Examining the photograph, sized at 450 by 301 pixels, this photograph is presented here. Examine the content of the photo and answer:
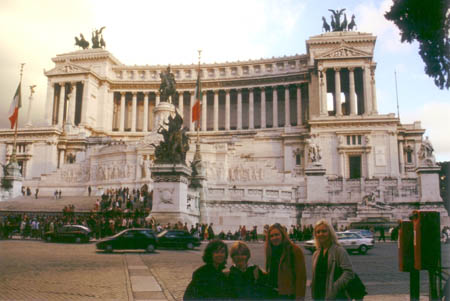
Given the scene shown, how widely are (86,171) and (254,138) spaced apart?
24.4 metres

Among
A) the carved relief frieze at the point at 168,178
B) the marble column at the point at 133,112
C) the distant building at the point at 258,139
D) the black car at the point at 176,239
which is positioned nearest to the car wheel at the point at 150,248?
the black car at the point at 176,239

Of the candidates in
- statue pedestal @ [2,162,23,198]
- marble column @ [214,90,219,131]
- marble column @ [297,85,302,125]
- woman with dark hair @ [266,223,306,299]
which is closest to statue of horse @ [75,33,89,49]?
marble column @ [214,90,219,131]

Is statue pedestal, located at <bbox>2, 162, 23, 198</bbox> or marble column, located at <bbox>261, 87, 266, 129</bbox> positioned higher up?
marble column, located at <bbox>261, 87, 266, 129</bbox>

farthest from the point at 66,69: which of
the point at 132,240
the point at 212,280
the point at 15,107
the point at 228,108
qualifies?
the point at 212,280

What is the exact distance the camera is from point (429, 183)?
4044cm

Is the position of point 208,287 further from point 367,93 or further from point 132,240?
point 367,93

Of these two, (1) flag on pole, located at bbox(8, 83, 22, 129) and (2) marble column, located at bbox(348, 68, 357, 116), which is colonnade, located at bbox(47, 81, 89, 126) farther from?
(2) marble column, located at bbox(348, 68, 357, 116)

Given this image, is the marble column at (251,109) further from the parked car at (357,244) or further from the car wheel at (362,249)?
the car wheel at (362,249)

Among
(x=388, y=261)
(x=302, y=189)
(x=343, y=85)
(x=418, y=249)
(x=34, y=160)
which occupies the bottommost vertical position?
(x=388, y=261)

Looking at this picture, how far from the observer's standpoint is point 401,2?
1075cm

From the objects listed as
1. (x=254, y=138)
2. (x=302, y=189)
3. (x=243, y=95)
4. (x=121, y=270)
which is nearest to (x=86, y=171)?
(x=254, y=138)

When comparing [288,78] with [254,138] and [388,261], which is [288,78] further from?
[388,261]

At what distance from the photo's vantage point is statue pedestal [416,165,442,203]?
132ft

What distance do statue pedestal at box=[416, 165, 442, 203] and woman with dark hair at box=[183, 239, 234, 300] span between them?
126 ft
